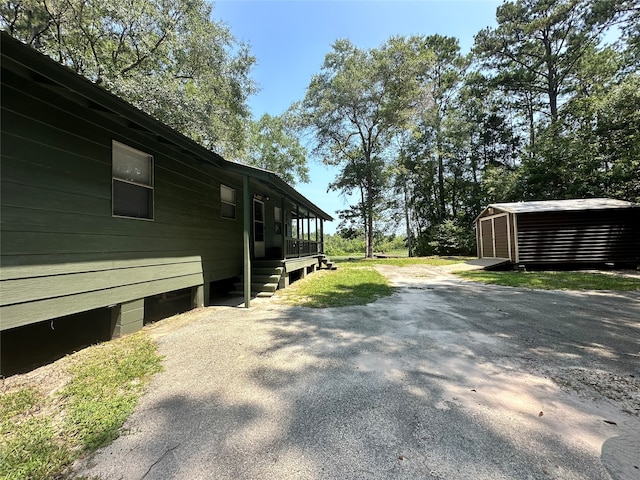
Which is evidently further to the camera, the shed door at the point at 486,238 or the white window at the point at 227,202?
the shed door at the point at 486,238

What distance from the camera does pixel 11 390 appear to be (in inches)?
96.5

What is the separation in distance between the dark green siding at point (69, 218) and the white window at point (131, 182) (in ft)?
0.36

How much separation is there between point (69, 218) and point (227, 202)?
4049 millimetres

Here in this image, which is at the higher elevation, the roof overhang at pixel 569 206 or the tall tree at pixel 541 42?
the tall tree at pixel 541 42

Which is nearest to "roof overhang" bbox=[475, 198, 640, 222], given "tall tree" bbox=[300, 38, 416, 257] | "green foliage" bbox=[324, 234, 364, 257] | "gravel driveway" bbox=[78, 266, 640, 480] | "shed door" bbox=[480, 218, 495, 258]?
"shed door" bbox=[480, 218, 495, 258]

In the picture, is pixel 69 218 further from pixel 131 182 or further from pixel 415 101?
pixel 415 101

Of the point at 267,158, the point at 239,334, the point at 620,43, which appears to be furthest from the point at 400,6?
the point at 267,158

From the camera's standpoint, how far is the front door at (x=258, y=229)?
865 cm

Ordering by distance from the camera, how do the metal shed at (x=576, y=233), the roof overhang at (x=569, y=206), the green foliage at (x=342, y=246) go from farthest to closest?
the green foliage at (x=342, y=246) → the metal shed at (x=576, y=233) → the roof overhang at (x=569, y=206)

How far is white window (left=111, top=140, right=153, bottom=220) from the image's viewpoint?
3.91 m

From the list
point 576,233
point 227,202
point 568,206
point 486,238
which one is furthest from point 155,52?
point 576,233

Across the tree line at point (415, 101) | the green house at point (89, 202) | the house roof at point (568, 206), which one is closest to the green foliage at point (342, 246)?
the tree line at point (415, 101)

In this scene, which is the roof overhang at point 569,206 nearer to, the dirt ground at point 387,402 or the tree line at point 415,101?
the tree line at point 415,101

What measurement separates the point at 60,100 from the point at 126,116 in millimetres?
625
